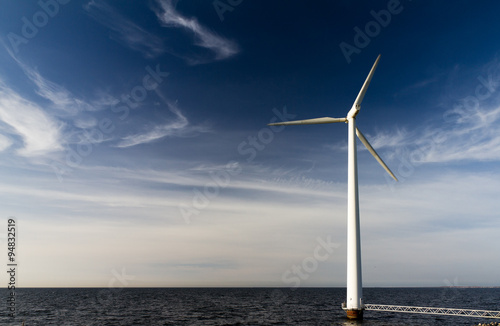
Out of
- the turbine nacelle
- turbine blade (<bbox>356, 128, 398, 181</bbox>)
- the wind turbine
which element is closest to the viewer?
the wind turbine

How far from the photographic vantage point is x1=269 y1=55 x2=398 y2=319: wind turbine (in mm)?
62062

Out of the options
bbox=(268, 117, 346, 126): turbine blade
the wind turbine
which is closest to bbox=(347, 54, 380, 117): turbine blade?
the wind turbine

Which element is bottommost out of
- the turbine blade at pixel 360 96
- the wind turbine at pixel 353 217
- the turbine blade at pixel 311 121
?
the wind turbine at pixel 353 217

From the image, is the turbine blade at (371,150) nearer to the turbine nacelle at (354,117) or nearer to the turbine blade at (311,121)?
the turbine nacelle at (354,117)

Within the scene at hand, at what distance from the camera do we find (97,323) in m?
74.6

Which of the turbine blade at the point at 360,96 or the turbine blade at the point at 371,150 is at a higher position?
the turbine blade at the point at 360,96

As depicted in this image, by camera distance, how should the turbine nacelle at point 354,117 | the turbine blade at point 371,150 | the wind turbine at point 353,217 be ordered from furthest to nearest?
1. the turbine blade at point 371,150
2. the turbine nacelle at point 354,117
3. the wind turbine at point 353,217

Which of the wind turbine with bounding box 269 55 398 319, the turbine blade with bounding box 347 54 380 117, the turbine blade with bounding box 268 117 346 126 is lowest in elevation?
the wind turbine with bounding box 269 55 398 319

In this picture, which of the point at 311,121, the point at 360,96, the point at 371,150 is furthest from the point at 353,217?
the point at 360,96

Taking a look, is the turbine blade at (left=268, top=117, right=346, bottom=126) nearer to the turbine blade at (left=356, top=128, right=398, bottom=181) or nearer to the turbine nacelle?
the turbine nacelle

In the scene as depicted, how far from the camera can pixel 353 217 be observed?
2493 inches

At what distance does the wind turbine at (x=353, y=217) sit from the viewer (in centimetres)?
6206

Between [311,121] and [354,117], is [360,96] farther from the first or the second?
[311,121]

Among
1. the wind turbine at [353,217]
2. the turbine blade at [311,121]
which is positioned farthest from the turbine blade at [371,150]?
the turbine blade at [311,121]
